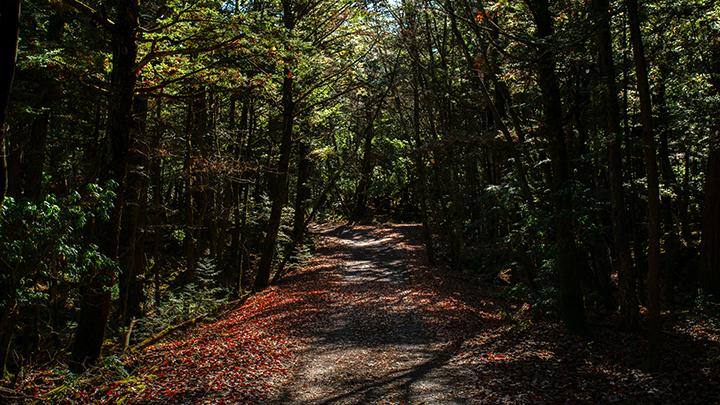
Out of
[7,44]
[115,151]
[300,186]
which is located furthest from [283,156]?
[7,44]

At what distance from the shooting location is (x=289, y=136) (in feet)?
61.4

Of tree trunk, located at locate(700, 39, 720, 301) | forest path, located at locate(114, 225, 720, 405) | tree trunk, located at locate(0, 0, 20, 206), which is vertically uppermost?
tree trunk, located at locate(0, 0, 20, 206)

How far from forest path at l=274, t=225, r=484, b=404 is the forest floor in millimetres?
29

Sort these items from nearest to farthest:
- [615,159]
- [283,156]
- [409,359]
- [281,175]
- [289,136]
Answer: [615,159]
[409,359]
[281,175]
[289,136]
[283,156]

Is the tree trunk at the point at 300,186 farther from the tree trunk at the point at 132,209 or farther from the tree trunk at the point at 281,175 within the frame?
the tree trunk at the point at 132,209

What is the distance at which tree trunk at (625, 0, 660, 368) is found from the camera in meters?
7.91

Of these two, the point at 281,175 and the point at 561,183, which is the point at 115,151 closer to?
the point at 561,183

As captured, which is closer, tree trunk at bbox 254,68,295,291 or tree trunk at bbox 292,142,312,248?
tree trunk at bbox 254,68,295,291

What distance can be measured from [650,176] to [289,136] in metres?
13.2

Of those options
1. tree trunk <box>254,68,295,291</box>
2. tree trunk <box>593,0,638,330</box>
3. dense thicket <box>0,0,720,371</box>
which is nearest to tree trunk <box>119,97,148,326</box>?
dense thicket <box>0,0,720,371</box>

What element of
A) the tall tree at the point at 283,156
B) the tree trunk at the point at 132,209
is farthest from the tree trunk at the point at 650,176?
the tall tree at the point at 283,156

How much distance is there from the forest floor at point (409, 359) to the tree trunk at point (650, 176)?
788 millimetres

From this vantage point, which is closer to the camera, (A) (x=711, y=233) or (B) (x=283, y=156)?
(A) (x=711, y=233)

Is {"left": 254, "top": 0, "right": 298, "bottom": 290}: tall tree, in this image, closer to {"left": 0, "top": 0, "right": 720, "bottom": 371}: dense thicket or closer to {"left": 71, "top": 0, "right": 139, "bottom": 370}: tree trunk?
{"left": 0, "top": 0, "right": 720, "bottom": 371}: dense thicket
